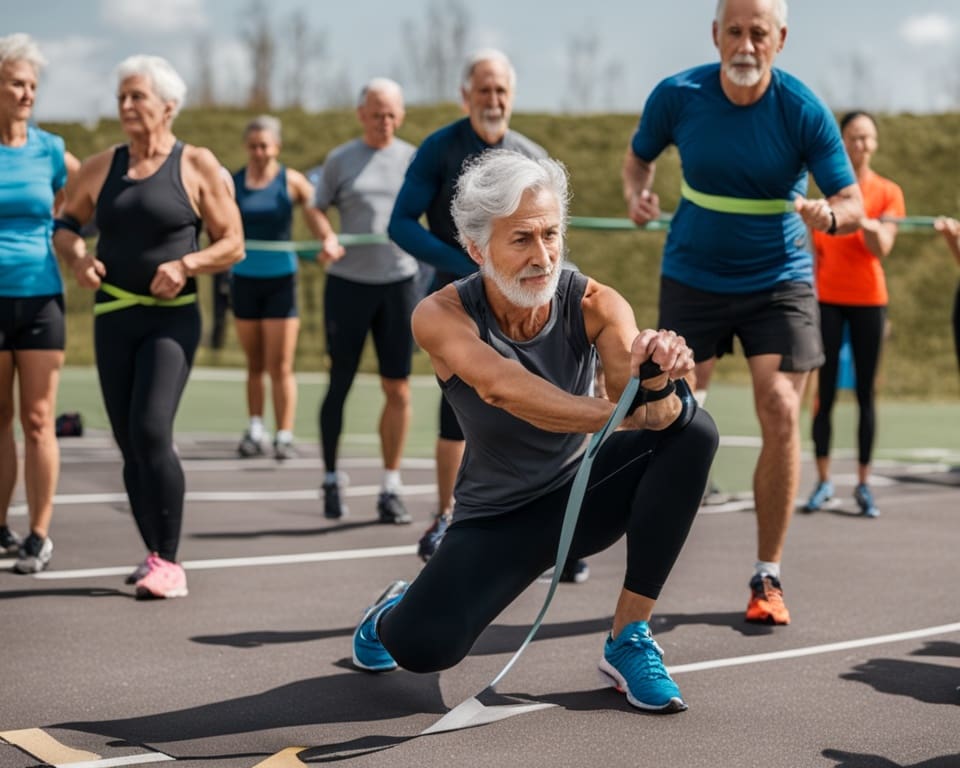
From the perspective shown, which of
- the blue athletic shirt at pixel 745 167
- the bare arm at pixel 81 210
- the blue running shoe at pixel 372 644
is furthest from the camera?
the bare arm at pixel 81 210

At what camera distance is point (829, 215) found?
17.0 feet

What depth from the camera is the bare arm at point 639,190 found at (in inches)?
227

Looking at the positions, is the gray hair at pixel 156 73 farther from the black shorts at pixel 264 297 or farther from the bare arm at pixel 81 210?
the black shorts at pixel 264 297

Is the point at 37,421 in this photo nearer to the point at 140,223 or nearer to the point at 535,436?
the point at 140,223

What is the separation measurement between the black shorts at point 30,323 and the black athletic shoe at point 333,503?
196 centimetres

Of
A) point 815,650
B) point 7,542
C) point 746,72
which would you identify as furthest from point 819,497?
point 7,542

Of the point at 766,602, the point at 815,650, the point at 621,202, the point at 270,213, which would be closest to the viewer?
the point at 815,650

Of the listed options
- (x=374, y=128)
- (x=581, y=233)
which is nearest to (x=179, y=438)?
(x=374, y=128)

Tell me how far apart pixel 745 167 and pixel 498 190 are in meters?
1.65

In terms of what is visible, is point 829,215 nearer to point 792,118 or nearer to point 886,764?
point 792,118

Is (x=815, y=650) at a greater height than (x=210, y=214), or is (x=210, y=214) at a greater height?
(x=210, y=214)

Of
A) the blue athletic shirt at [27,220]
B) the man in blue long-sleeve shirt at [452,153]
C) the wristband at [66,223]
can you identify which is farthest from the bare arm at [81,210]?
the man in blue long-sleeve shirt at [452,153]

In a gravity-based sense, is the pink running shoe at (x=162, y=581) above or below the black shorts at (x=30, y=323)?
below

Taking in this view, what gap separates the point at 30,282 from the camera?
Result: 598 centimetres
